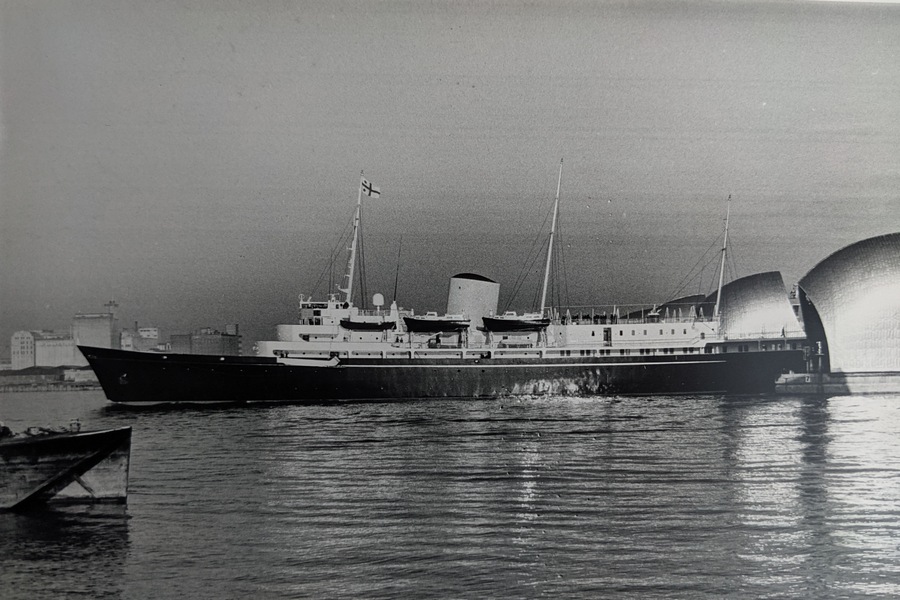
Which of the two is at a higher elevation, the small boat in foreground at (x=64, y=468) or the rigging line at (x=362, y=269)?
the rigging line at (x=362, y=269)

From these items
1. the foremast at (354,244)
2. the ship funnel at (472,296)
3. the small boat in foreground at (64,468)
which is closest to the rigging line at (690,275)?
the ship funnel at (472,296)

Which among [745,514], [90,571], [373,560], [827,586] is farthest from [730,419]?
[90,571]

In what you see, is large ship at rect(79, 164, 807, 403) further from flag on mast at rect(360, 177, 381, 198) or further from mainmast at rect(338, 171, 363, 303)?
flag on mast at rect(360, 177, 381, 198)

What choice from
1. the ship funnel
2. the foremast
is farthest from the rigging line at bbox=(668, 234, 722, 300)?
the foremast

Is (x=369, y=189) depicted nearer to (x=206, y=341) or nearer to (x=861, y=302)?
(x=206, y=341)

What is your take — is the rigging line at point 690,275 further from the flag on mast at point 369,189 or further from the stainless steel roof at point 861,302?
the flag on mast at point 369,189

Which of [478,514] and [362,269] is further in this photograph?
[362,269]

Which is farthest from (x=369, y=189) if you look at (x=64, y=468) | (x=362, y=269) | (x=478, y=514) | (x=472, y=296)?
(x=64, y=468)
